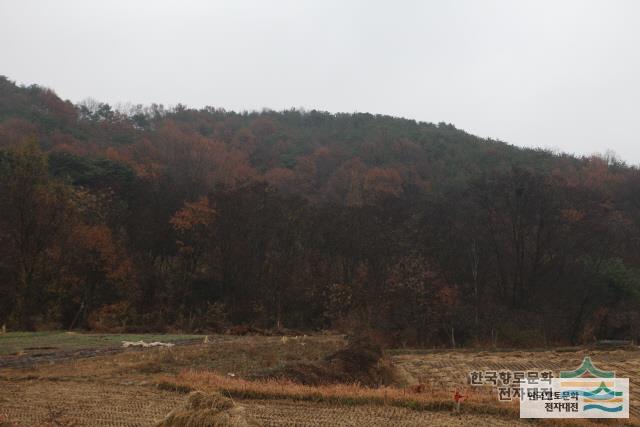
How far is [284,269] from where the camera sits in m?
33.3

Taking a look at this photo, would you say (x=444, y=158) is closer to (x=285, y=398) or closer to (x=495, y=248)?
(x=495, y=248)

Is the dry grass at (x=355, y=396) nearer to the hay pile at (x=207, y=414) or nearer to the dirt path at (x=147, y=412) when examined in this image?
the dirt path at (x=147, y=412)

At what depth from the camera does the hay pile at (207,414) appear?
545 centimetres

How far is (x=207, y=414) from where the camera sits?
5.51 metres

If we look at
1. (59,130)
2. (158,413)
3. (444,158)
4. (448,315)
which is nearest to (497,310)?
(448,315)

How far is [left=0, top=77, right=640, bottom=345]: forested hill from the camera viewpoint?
28.6m

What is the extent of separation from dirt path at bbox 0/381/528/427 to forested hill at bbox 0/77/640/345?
18.1 meters

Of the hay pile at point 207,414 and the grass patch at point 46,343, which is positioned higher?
the hay pile at point 207,414

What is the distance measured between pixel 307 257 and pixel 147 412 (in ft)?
86.6

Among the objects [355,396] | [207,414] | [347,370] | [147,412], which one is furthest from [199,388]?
[347,370]

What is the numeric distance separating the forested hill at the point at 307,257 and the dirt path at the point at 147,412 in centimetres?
1814

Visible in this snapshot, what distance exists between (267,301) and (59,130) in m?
32.9

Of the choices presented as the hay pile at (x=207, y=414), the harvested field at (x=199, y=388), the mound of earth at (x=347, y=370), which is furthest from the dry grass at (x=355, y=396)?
the hay pile at (x=207, y=414)

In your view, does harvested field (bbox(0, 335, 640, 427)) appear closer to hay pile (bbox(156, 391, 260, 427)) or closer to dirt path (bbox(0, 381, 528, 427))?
dirt path (bbox(0, 381, 528, 427))
